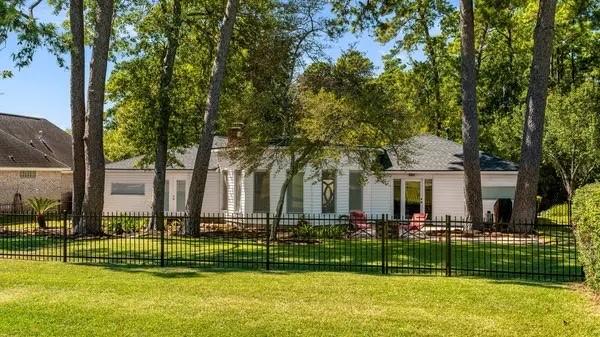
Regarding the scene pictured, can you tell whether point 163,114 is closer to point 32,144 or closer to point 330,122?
point 330,122

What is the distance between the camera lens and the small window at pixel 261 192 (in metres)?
25.9

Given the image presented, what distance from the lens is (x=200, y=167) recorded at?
21234 millimetres

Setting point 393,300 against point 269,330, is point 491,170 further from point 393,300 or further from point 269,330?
point 269,330

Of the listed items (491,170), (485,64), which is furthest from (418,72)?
(491,170)

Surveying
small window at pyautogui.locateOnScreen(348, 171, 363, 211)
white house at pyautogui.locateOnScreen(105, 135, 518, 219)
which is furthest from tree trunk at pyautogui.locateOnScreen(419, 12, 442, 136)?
small window at pyautogui.locateOnScreen(348, 171, 363, 211)

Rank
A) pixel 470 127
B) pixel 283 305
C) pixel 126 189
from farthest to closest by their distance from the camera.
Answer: pixel 126 189 → pixel 470 127 → pixel 283 305

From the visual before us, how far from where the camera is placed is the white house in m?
25.4

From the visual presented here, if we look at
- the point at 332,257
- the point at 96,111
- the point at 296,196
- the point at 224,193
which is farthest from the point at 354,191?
the point at 96,111

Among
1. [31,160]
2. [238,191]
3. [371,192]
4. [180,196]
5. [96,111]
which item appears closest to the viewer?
[96,111]

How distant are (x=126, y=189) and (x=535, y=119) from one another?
2116 cm

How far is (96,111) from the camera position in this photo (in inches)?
779

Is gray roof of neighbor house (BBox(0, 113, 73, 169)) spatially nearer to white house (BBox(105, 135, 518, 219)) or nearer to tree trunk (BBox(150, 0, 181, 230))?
white house (BBox(105, 135, 518, 219))

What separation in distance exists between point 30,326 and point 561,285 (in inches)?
352

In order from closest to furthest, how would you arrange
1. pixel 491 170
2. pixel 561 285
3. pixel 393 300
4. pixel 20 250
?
pixel 393 300
pixel 561 285
pixel 20 250
pixel 491 170
